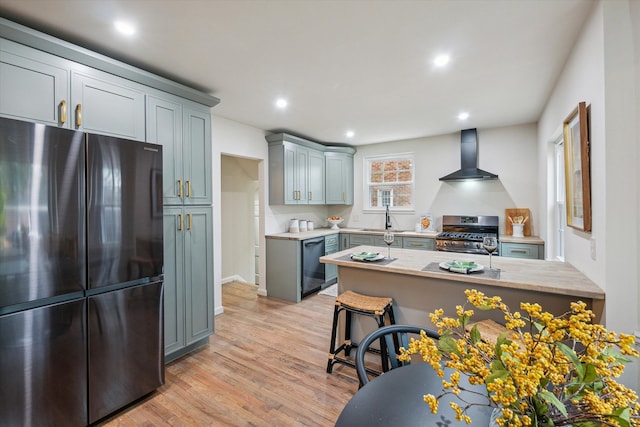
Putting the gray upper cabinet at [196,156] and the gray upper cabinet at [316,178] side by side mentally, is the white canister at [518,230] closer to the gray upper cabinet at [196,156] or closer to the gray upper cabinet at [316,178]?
the gray upper cabinet at [316,178]

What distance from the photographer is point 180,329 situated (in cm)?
257

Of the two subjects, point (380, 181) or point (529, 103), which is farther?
point (380, 181)

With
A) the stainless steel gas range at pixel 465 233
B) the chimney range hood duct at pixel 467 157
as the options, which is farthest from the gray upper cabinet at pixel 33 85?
the chimney range hood duct at pixel 467 157

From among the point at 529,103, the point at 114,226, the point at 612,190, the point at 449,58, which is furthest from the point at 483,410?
the point at 529,103

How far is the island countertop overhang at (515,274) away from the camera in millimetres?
1614

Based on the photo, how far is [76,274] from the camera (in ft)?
5.60

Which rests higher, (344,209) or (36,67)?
(36,67)

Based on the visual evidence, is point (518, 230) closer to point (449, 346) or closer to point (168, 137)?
point (449, 346)

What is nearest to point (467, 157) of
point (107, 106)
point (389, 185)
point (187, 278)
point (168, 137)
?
point (389, 185)

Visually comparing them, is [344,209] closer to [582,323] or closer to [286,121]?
[286,121]

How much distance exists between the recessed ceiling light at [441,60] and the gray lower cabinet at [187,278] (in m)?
2.48

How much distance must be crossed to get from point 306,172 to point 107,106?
3018 millimetres

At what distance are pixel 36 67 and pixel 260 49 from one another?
142cm

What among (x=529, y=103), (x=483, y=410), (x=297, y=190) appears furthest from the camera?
(x=297, y=190)
